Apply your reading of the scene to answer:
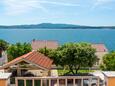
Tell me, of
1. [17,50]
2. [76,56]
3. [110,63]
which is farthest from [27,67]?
[17,50]

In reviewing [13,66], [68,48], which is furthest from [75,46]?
[13,66]

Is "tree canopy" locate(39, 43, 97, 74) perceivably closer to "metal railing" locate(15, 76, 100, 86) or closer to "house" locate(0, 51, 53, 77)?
"house" locate(0, 51, 53, 77)

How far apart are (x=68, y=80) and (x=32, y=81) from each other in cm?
112

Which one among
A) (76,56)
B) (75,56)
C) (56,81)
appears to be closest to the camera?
(56,81)

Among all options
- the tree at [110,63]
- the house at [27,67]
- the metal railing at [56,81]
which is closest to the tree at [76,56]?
the tree at [110,63]

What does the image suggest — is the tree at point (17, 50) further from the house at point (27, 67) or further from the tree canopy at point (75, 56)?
the house at point (27, 67)

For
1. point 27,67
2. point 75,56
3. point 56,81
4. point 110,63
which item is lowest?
point 110,63

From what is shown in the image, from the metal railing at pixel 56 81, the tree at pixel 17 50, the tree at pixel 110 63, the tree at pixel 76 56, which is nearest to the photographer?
the metal railing at pixel 56 81

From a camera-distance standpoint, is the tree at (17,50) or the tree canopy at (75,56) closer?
the tree canopy at (75,56)

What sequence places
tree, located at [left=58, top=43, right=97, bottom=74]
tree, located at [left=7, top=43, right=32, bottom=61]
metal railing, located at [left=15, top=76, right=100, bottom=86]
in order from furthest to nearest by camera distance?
tree, located at [left=7, top=43, right=32, bottom=61] < tree, located at [left=58, top=43, right=97, bottom=74] < metal railing, located at [left=15, top=76, right=100, bottom=86]

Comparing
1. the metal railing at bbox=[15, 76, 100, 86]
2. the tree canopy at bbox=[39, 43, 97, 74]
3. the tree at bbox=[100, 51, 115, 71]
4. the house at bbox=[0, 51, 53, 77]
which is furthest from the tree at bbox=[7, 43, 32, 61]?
the metal railing at bbox=[15, 76, 100, 86]

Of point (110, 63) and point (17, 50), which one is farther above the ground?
point (17, 50)

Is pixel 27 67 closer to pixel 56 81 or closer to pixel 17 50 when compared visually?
pixel 56 81

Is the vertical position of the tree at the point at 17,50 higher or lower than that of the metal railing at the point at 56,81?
lower
